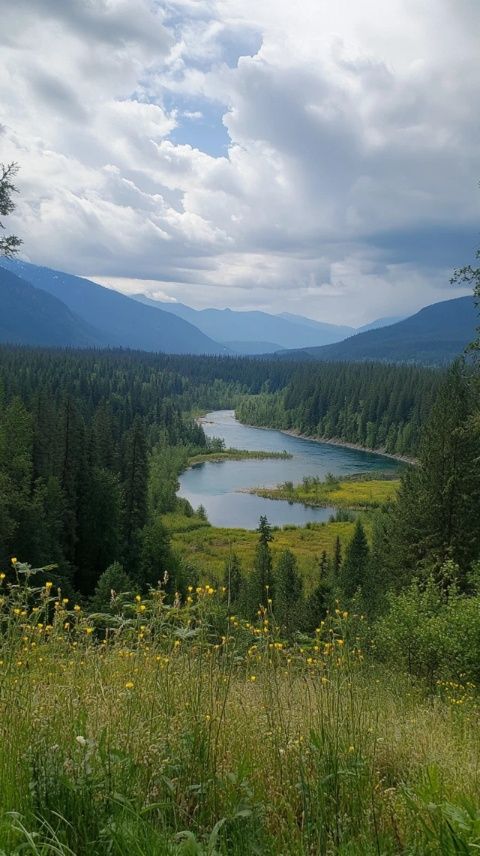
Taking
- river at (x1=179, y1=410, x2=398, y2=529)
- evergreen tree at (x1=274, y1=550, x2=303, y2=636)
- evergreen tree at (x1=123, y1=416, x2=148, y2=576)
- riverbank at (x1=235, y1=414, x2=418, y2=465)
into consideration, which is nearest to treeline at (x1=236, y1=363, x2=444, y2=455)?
riverbank at (x1=235, y1=414, x2=418, y2=465)

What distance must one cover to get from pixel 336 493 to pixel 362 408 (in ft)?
234

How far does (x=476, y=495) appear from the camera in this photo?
24781 mm

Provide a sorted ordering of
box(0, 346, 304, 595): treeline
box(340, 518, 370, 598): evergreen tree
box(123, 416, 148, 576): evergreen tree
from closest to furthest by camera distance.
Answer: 1. box(0, 346, 304, 595): treeline
2. box(340, 518, 370, 598): evergreen tree
3. box(123, 416, 148, 576): evergreen tree

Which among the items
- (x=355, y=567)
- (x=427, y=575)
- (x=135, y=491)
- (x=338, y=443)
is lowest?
(x=338, y=443)

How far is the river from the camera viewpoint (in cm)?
7738

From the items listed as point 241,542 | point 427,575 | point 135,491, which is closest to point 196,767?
point 427,575

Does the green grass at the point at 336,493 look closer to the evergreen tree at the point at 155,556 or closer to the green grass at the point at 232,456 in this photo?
the green grass at the point at 232,456

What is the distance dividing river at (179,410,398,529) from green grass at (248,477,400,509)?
6.48 feet

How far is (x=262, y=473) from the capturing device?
104188 mm

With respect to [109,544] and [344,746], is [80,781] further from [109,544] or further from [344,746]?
[109,544]

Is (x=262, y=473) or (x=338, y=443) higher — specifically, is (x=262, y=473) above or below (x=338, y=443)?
below

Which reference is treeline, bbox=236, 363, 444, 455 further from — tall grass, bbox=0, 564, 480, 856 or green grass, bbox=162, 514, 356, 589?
tall grass, bbox=0, 564, 480, 856

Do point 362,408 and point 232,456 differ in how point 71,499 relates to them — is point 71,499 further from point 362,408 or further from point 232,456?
point 362,408

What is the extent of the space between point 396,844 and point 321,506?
81612 mm
